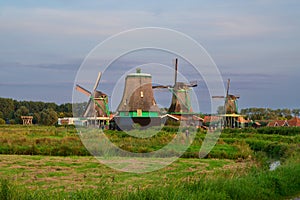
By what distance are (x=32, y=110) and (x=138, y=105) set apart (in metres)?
61.1

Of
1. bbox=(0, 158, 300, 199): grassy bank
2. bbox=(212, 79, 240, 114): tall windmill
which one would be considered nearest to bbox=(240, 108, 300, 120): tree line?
bbox=(212, 79, 240, 114): tall windmill

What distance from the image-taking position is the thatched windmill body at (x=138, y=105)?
35656mm

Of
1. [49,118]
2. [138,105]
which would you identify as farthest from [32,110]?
[138,105]

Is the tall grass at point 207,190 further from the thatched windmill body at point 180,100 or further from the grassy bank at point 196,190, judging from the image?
the thatched windmill body at point 180,100

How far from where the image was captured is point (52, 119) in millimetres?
70062

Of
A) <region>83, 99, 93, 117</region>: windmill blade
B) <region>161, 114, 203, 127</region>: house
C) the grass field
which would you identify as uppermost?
<region>83, 99, 93, 117</region>: windmill blade

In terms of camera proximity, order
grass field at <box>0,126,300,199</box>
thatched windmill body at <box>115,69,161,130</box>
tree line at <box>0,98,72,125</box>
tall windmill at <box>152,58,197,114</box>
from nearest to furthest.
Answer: grass field at <box>0,126,300,199</box> < thatched windmill body at <box>115,69,161,130</box> < tall windmill at <box>152,58,197,114</box> < tree line at <box>0,98,72,125</box>

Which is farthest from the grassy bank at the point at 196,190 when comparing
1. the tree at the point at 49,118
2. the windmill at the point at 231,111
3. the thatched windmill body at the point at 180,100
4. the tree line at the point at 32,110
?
the tree line at the point at 32,110

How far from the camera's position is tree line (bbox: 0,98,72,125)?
72.8 meters

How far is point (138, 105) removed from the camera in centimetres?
3678

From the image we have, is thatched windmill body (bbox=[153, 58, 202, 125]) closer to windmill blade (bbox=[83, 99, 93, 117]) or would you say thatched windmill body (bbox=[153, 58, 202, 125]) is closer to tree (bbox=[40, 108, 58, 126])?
windmill blade (bbox=[83, 99, 93, 117])

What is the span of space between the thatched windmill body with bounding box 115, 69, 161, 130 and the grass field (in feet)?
22.0

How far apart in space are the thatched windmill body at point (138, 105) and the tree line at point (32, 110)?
3331 centimetres

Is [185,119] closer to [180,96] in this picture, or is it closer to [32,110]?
[180,96]
